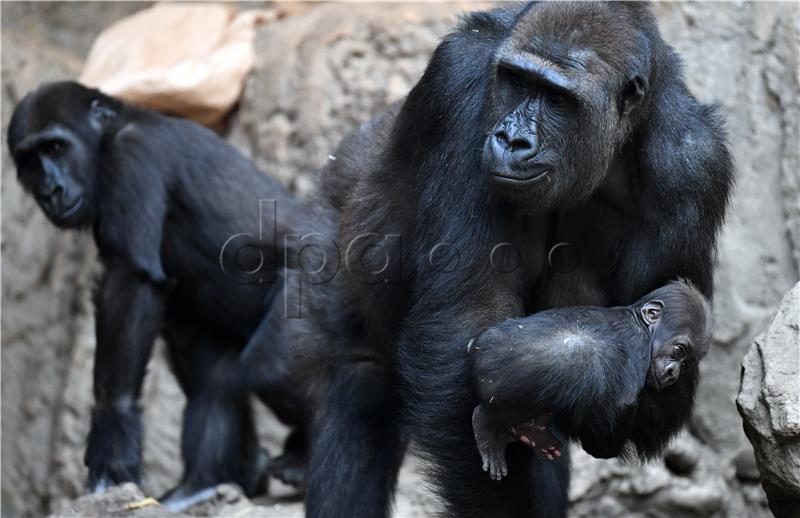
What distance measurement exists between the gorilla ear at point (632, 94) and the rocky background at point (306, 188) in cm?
251

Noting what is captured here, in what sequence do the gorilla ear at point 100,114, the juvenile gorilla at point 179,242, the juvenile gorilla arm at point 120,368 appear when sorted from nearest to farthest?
the juvenile gorilla arm at point 120,368 < the juvenile gorilla at point 179,242 < the gorilla ear at point 100,114

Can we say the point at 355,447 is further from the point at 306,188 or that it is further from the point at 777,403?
the point at 306,188

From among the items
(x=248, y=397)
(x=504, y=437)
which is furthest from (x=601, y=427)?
(x=248, y=397)

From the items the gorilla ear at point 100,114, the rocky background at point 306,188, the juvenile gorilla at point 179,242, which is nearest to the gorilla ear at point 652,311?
the rocky background at point 306,188

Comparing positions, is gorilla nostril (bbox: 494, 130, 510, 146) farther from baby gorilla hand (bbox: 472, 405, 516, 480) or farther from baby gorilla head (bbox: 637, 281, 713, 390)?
baby gorilla hand (bbox: 472, 405, 516, 480)

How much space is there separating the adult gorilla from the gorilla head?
2680 mm

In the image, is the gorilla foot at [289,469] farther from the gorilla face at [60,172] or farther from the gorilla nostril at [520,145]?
the gorilla nostril at [520,145]

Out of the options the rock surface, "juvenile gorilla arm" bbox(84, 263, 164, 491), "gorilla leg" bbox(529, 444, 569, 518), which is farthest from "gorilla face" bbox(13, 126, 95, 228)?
the rock surface

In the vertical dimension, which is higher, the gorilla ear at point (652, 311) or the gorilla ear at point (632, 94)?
the gorilla ear at point (632, 94)

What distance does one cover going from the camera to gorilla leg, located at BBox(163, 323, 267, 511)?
261 inches

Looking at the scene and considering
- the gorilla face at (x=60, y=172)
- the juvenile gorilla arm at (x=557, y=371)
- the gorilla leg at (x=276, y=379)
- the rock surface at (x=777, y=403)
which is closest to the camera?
the juvenile gorilla arm at (x=557, y=371)

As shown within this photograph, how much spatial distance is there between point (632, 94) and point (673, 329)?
2.75 feet

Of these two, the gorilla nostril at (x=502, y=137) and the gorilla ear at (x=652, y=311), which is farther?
the gorilla ear at (x=652, y=311)

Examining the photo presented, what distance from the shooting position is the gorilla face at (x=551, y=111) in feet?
12.7
